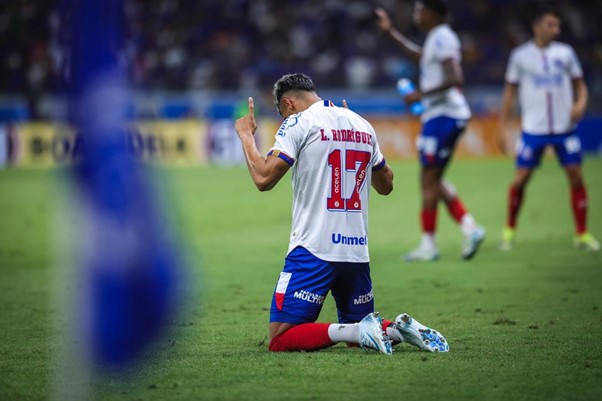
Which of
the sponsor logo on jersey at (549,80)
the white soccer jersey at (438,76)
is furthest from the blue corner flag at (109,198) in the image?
the sponsor logo on jersey at (549,80)

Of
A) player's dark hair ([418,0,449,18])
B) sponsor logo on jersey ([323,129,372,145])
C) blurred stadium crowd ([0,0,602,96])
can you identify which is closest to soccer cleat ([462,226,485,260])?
player's dark hair ([418,0,449,18])

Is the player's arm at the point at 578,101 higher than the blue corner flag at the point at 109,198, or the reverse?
the player's arm at the point at 578,101

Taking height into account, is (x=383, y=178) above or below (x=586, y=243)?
above

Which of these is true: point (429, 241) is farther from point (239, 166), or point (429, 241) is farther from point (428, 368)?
point (239, 166)

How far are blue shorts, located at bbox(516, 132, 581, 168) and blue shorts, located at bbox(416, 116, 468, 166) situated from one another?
980 millimetres

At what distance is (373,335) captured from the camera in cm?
635

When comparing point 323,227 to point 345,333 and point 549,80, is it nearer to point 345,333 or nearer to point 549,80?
point 345,333

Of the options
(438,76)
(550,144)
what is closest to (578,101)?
(550,144)

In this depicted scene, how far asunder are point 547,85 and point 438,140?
164 cm

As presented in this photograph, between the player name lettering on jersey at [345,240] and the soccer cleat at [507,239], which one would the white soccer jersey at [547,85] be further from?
the player name lettering on jersey at [345,240]

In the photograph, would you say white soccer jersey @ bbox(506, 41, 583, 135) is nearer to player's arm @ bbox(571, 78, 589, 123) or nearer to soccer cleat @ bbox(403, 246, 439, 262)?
player's arm @ bbox(571, 78, 589, 123)

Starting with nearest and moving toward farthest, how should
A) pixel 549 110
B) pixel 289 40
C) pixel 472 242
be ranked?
pixel 472 242 < pixel 549 110 < pixel 289 40

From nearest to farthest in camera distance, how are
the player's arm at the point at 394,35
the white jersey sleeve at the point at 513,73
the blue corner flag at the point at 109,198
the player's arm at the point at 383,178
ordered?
the blue corner flag at the point at 109,198, the player's arm at the point at 383,178, the player's arm at the point at 394,35, the white jersey sleeve at the point at 513,73

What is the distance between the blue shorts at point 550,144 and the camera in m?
12.2
